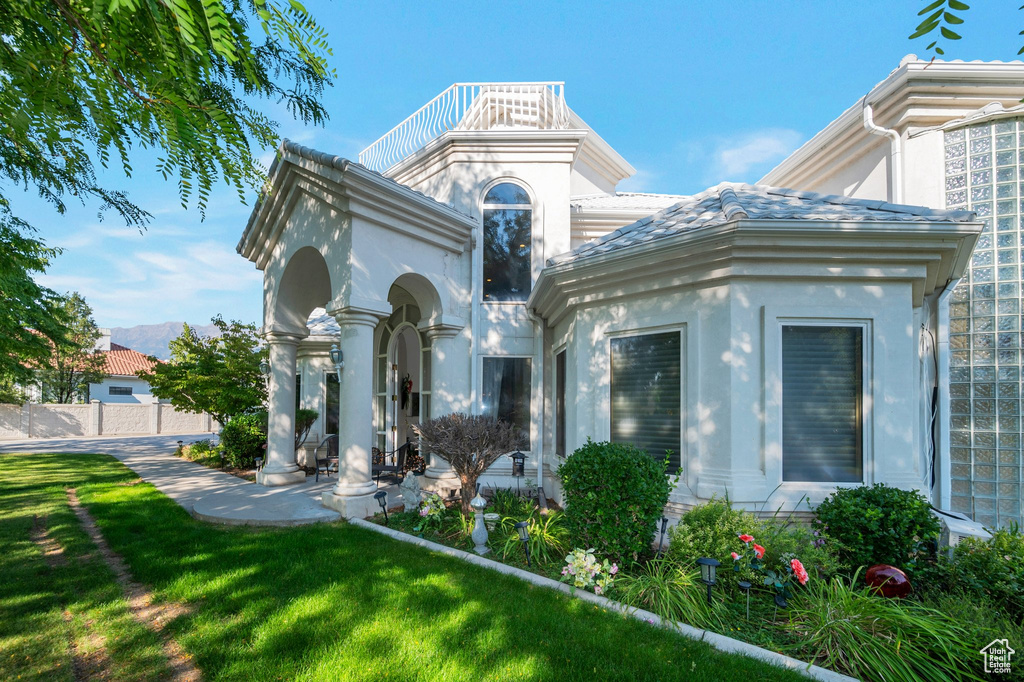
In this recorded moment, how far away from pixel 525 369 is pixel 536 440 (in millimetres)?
1384

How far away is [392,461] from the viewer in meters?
10.5

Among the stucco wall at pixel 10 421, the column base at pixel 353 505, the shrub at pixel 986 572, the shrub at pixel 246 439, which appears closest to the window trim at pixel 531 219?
the column base at pixel 353 505

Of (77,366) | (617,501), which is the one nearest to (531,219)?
(617,501)

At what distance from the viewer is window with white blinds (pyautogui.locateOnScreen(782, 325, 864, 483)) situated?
5.44 meters

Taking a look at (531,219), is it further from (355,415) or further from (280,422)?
(280,422)

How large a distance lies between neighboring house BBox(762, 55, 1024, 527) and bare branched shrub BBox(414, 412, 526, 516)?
5.92 meters

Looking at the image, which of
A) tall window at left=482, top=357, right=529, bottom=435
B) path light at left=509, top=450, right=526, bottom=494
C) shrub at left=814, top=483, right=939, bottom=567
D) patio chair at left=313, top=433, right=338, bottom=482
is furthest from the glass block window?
patio chair at left=313, top=433, right=338, bottom=482

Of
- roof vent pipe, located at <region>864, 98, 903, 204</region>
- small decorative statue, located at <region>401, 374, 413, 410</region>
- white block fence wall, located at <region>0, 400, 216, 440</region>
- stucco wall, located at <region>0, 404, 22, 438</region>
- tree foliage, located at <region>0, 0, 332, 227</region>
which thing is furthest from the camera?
white block fence wall, located at <region>0, 400, 216, 440</region>

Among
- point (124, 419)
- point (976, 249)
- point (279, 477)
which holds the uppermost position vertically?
point (976, 249)

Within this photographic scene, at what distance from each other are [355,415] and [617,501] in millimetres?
4289

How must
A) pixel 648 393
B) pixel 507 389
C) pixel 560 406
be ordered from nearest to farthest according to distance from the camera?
pixel 648 393 < pixel 560 406 < pixel 507 389

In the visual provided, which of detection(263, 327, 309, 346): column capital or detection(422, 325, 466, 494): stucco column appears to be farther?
detection(263, 327, 309, 346): column capital

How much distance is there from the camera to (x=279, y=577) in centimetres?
473

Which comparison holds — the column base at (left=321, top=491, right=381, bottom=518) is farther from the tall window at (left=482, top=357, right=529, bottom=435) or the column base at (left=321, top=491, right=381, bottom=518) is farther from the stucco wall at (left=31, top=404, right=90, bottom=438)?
the stucco wall at (left=31, top=404, right=90, bottom=438)
